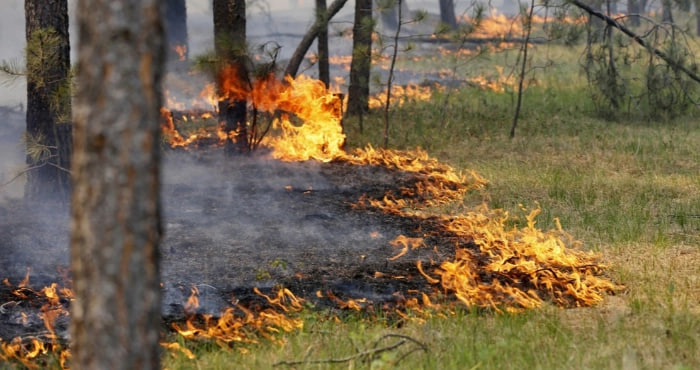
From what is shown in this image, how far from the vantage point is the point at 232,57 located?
10.1 metres

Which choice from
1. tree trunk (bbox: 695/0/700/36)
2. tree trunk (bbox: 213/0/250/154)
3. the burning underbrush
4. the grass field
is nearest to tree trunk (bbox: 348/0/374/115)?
the grass field

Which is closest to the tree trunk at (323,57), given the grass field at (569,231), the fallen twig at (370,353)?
the grass field at (569,231)

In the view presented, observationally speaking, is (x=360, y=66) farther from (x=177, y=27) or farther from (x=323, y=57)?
(x=177, y=27)

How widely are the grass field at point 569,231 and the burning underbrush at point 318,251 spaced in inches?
8.1

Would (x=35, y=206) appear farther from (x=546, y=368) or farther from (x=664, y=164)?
(x=664, y=164)

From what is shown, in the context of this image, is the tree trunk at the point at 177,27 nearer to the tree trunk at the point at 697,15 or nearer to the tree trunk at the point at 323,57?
the tree trunk at the point at 323,57

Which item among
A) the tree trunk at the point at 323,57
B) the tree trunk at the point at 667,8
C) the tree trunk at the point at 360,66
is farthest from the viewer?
the tree trunk at the point at 667,8

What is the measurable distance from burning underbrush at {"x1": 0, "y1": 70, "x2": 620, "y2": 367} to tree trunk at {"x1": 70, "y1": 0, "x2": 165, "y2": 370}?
6.16 feet

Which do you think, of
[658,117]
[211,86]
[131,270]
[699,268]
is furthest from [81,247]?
[658,117]

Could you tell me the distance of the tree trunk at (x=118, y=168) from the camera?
8.38 feet

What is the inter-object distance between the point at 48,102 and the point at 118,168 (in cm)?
585

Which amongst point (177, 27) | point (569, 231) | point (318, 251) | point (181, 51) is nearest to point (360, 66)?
point (569, 231)

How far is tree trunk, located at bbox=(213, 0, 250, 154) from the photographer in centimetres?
998

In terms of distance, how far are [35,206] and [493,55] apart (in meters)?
19.8
